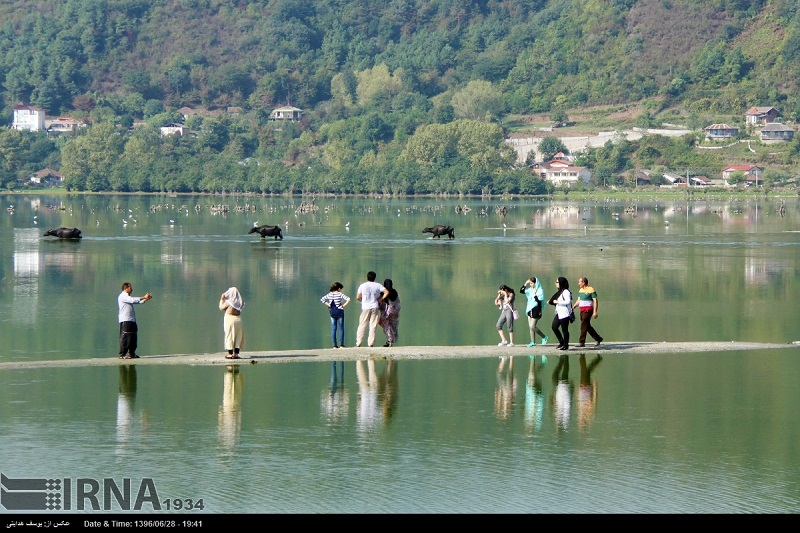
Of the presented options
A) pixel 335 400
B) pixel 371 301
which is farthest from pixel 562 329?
pixel 335 400

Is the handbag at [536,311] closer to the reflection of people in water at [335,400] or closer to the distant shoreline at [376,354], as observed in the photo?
the distant shoreline at [376,354]

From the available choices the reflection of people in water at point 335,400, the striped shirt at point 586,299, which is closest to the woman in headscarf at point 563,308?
the striped shirt at point 586,299

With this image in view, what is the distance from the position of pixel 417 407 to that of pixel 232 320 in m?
5.62

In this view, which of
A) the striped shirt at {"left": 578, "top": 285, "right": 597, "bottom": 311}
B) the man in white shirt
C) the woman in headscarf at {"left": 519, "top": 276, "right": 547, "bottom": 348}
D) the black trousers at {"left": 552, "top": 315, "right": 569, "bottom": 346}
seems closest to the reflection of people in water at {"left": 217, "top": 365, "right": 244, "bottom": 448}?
the man in white shirt

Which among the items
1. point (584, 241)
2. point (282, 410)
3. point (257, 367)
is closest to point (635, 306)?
point (257, 367)

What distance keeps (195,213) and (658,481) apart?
379 feet

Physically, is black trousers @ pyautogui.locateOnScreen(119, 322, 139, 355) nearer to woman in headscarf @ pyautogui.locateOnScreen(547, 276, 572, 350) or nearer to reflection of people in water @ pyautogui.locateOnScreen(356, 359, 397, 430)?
reflection of people in water @ pyautogui.locateOnScreen(356, 359, 397, 430)

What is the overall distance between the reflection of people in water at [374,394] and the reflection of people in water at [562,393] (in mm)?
3298

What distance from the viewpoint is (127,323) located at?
35094mm

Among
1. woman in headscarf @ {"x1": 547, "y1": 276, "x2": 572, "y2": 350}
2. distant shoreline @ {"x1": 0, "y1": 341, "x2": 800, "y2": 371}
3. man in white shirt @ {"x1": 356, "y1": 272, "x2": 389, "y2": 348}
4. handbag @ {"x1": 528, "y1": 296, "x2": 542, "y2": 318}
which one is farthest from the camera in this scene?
handbag @ {"x1": 528, "y1": 296, "x2": 542, "y2": 318}

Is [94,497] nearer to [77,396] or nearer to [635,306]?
[77,396]

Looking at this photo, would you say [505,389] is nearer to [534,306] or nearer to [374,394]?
[374,394]

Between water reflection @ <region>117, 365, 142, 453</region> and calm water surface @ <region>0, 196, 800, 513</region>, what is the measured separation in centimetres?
6

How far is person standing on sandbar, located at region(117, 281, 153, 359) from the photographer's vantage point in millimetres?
34719
